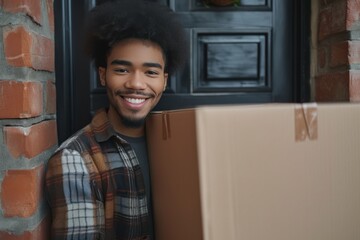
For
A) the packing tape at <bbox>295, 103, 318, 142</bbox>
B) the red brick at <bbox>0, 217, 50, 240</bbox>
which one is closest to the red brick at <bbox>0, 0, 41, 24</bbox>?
the red brick at <bbox>0, 217, 50, 240</bbox>

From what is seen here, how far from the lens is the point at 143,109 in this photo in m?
0.99

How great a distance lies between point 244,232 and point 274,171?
0.12m

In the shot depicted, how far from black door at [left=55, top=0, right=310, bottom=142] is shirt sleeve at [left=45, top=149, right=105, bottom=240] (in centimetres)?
32

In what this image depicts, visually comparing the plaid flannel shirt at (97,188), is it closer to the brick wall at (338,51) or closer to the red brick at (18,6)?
the red brick at (18,6)

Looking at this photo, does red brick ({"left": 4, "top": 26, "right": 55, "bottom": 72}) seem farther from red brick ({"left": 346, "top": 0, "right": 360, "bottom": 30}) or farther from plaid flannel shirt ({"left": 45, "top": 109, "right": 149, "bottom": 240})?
red brick ({"left": 346, "top": 0, "right": 360, "bottom": 30})

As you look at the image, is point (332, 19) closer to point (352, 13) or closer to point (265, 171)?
point (352, 13)

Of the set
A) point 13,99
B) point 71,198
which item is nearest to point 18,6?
point 13,99

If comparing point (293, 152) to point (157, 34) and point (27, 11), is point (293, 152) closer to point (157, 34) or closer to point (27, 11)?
point (157, 34)

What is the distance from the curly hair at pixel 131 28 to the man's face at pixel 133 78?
24mm

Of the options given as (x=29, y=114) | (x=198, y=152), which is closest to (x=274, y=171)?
(x=198, y=152)

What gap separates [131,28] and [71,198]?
0.42m

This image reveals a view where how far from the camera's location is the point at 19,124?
2.75ft

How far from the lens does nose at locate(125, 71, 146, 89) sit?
96cm

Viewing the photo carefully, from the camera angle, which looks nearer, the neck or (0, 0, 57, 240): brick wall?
(0, 0, 57, 240): brick wall
